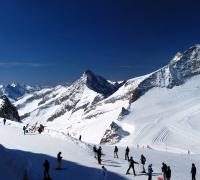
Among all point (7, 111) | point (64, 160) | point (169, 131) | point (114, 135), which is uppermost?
point (7, 111)

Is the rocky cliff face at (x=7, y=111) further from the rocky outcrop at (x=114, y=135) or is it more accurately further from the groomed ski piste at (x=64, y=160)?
the rocky outcrop at (x=114, y=135)

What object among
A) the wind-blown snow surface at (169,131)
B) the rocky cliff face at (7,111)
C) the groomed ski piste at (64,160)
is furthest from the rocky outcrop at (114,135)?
the groomed ski piste at (64,160)

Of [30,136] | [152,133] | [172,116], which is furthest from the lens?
[172,116]

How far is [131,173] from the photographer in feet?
122

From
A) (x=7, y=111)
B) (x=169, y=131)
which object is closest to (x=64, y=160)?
(x=7, y=111)

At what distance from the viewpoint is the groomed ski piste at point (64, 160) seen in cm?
2989

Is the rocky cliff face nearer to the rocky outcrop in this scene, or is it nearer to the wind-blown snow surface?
the wind-blown snow surface

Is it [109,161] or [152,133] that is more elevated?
[152,133]

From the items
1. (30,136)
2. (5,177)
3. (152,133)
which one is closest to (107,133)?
(152,133)

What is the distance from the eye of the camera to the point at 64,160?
4034 cm

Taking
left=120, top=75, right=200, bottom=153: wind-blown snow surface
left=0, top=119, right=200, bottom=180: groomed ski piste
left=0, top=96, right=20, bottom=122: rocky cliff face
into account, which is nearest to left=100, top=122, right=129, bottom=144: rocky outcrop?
left=120, top=75, right=200, bottom=153: wind-blown snow surface

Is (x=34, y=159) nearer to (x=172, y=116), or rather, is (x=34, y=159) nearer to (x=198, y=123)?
(x=198, y=123)

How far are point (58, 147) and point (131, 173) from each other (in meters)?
14.0

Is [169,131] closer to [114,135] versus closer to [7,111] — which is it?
[114,135]
